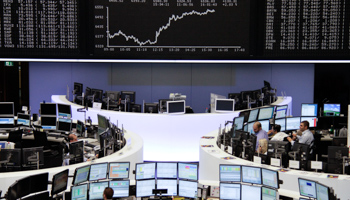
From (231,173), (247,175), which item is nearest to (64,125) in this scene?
(231,173)

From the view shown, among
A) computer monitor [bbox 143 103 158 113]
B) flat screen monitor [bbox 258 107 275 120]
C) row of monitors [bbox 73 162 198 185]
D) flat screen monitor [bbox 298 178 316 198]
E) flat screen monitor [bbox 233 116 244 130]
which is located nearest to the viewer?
flat screen monitor [bbox 298 178 316 198]

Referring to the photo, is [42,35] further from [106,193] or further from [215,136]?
[106,193]

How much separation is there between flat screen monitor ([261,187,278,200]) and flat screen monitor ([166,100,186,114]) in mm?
4519

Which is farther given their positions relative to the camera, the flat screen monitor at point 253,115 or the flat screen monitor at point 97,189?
the flat screen monitor at point 253,115

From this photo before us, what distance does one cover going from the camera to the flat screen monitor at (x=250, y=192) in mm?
6891

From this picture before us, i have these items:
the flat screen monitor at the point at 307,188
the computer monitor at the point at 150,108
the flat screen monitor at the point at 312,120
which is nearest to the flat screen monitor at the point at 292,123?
the flat screen monitor at the point at 312,120

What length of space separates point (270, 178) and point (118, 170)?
194cm

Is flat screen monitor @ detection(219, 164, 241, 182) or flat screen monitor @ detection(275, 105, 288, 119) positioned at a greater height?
flat screen monitor @ detection(275, 105, 288, 119)

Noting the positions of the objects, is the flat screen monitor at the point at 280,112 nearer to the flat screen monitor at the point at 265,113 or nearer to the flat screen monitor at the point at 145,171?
the flat screen monitor at the point at 265,113

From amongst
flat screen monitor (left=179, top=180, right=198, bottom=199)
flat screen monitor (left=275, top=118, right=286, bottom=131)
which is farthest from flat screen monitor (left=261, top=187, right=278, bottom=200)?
flat screen monitor (left=275, top=118, right=286, bottom=131)

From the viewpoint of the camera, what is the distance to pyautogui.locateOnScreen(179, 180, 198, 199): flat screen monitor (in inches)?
281

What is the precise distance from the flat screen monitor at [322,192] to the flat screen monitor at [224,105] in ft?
18.1

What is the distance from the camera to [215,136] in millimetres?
9742

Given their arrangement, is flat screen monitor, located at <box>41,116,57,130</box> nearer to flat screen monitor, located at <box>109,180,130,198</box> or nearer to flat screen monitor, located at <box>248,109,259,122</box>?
flat screen monitor, located at <box>248,109,259,122</box>
